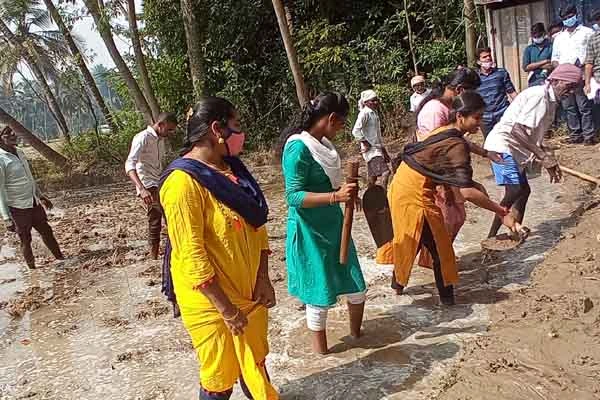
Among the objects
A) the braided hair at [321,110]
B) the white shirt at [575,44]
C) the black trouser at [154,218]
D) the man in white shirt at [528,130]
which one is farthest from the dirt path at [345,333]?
the white shirt at [575,44]

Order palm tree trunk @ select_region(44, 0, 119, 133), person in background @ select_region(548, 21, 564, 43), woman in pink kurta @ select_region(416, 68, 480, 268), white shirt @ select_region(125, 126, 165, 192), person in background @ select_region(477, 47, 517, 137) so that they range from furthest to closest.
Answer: palm tree trunk @ select_region(44, 0, 119, 133)
person in background @ select_region(548, 21, 564, 43)
person in background @ select_region(477, 47, 517, 137)
white shirt @ select_region(125, 126, 165, 192)
woman in pink kurta @ select_region(416, 68, 480, 268)

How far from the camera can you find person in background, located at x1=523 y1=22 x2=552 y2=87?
29.0ft

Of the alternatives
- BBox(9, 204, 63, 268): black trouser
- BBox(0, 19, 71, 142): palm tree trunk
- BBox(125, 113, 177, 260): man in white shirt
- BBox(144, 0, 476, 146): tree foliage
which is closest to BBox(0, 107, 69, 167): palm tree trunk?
BBox(144, 0, 476, 146): tree foliage

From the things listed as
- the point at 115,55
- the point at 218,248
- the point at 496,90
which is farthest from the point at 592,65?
the point at 115,55

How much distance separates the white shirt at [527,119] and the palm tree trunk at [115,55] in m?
9.97

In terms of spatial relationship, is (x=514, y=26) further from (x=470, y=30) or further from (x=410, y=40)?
(x=410, y=40)

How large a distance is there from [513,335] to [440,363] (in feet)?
1.74

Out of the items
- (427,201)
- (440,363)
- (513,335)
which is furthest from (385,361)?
(427,201)

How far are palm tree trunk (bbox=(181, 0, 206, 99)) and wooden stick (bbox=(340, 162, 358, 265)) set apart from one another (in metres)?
10.9

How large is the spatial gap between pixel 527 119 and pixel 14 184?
203 inches

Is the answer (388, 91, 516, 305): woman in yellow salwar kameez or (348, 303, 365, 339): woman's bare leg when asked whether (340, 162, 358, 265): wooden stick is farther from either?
(388, 91, 516, 305): woman in yellow salwar kameez

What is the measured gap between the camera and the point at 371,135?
283 inches

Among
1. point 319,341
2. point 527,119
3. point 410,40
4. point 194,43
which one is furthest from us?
point 194,43

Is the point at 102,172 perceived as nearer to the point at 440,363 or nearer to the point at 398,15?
the point at 398,15
